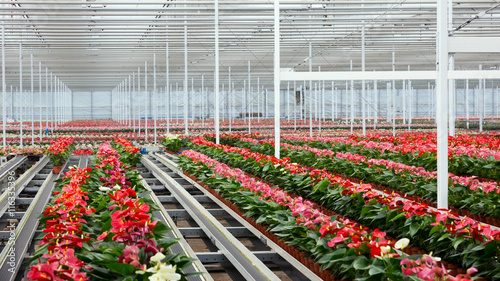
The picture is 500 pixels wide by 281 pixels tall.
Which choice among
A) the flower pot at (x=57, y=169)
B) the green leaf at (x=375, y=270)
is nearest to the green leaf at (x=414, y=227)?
the green leaf at (x=375, y=270)

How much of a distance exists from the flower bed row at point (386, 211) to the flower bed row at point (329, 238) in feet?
1.10

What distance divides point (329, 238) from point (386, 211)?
1271mm

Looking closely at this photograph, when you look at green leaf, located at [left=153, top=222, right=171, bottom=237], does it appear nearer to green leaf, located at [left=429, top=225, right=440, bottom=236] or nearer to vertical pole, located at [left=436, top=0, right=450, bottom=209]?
green leaf, located at [left=429, top=225, right=440, bottom=236]

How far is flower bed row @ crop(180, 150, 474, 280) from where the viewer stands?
292cm

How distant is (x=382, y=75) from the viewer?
8.64 metres

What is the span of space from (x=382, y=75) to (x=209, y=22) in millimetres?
8178

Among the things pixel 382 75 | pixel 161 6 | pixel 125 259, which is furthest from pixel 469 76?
pixel 161 6

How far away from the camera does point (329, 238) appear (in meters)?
3.71

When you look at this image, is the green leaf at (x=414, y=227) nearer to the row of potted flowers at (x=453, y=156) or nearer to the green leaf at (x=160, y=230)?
the green leaf at (x=160, y=230)

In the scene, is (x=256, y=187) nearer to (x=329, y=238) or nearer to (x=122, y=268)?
(x=329, y=238)

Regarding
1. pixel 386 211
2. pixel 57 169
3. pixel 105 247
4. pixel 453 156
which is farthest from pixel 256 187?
pixel 57 169

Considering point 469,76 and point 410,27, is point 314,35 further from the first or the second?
point 469,76

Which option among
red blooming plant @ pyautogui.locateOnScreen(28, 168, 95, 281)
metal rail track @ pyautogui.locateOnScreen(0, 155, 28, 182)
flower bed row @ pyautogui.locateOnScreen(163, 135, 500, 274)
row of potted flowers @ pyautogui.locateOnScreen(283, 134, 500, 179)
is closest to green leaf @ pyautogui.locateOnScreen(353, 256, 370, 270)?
flower bed row @ pyautogui.locateOnScreen(163, 135, 500, 274)

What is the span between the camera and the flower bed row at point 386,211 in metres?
3.71
